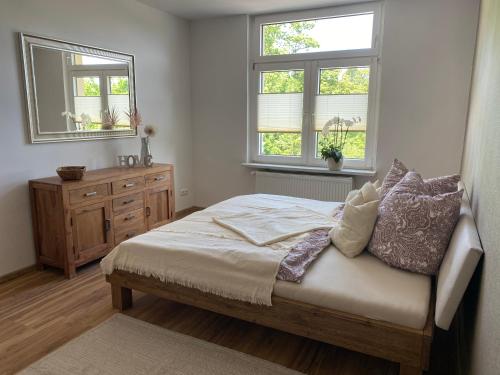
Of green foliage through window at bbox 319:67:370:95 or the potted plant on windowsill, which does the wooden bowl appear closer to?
the potted plant on windowsill

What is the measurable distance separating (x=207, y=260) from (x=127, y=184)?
5.61 ft

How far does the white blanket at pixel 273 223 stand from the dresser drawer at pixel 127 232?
1226 mm

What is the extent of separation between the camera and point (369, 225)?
212 cm

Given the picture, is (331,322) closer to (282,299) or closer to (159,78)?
(282,299)

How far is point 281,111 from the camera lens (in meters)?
4.46

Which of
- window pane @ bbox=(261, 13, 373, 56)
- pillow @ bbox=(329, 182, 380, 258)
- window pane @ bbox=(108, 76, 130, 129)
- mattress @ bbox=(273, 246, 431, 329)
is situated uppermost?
window pane @ bbox=(261, 13, 373, 56)

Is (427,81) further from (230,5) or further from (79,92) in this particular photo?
(79,92)

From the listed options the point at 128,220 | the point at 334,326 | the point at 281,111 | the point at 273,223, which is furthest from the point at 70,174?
the point at 281,111

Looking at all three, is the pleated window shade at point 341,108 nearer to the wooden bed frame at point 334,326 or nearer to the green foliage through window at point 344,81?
the green foliage through window at point 344,81

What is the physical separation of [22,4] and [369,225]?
3180 millimetres

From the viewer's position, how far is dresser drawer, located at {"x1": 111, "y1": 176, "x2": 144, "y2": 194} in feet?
10.9

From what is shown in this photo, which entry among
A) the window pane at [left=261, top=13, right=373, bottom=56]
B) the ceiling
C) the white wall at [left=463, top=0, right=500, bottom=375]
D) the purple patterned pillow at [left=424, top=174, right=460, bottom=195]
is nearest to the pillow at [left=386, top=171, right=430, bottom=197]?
the purple patterned pillow at [left=424, top=174, right=460, bottom=195]

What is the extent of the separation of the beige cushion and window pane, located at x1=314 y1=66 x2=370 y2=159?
8.20 feet

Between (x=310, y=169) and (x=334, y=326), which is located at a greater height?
(x=310, y=169)
